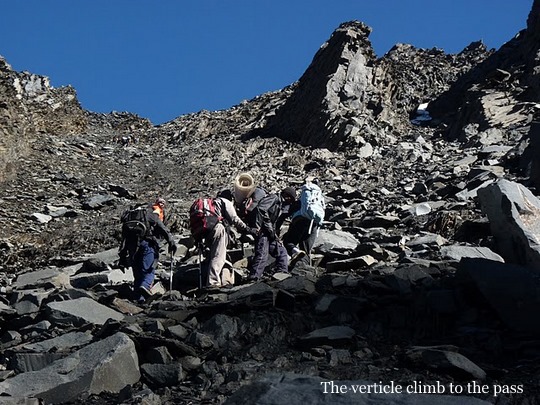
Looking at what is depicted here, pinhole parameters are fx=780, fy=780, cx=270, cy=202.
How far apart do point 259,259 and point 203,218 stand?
0.95 meters

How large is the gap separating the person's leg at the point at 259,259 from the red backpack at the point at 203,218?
66 centimetres

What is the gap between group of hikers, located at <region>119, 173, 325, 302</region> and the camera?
10594 millimetres

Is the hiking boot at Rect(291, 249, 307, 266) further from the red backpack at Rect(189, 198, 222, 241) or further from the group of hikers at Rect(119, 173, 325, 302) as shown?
the red backpack at Rect(189, 198, 222, 241)

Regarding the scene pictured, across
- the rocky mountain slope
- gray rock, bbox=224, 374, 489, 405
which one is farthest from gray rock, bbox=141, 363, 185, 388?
gray rock, bbox=224, 374, 489, 405

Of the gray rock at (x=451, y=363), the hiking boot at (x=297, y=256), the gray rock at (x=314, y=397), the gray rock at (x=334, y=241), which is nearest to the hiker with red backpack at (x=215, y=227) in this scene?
the hiking boot at (x=297, y=256)

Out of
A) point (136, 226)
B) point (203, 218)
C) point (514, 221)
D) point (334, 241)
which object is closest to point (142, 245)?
point (136, 226)

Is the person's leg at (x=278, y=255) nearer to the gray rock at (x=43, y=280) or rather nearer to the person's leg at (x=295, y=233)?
the person's leg at (x=295, y=233)

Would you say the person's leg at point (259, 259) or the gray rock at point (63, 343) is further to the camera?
the person's leg at point (259, 259)

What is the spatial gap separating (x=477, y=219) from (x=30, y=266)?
8.65m

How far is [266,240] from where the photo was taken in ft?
35.6

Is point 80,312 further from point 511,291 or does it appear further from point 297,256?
point 511,291

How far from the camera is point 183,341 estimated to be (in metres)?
7.74

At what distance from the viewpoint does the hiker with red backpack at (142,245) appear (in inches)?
421

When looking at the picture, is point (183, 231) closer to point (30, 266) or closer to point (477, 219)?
point (30, 266)
